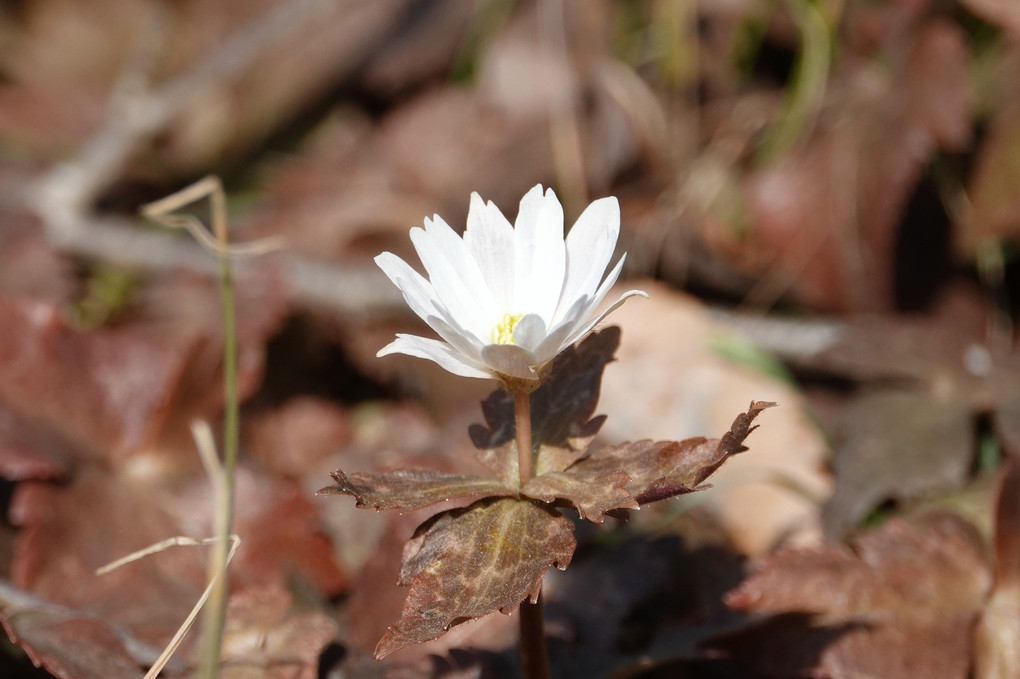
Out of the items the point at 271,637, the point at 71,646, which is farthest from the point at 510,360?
the point at 71,646

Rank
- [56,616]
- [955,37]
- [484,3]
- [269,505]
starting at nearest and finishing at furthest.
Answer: [56,616] < [269,505] < [955,37] < [484,3]

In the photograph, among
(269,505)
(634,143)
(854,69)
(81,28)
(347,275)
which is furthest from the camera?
(81,28)

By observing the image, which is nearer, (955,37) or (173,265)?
(955,37)

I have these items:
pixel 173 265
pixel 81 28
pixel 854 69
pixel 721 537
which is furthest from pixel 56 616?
pixel 81 28

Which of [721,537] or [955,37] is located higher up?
[955,37]

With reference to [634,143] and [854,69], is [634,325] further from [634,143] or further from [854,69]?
[854,69]

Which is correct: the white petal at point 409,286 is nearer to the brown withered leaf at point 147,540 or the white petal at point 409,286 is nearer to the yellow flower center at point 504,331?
the yellow flower center at point 504,331

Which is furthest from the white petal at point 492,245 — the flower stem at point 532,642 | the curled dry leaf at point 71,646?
the curled dry leaf at point 71,646

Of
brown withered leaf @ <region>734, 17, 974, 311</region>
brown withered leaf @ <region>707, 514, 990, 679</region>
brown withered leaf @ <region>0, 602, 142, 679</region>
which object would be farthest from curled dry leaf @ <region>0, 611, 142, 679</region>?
brown withered leaf @ <region>734, 17, 974, 311</region>
